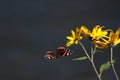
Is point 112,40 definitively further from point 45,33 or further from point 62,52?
point 45,33

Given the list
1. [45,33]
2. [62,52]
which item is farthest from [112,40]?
[45,33]

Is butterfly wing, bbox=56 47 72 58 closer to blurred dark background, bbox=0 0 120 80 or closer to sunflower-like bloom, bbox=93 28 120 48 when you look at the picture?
sunflower-like bloom, bbox=93 28 120 48

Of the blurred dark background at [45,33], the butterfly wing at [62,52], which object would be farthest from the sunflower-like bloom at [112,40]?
the blurred dark background at [45,33]

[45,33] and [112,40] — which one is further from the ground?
[45,33]

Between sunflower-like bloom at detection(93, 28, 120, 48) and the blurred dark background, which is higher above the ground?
the blurred dark background

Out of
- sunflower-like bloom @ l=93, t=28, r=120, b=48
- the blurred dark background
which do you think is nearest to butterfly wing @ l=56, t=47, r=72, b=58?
sunflower-like bloom @ l=93, t=28, r=120, b=48

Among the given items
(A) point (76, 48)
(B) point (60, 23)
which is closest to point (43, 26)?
(B) point (60, 23)

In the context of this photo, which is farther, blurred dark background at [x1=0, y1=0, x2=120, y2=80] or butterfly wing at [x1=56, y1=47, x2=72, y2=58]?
blurred dark background at [x1=0, y1=0, x2=120, y2=80]

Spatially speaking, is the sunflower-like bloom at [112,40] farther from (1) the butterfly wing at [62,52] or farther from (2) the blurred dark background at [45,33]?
(2) the blurred dark background at [45,33]

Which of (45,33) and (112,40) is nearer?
(112,40)

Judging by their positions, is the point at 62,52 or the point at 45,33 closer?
the point at 62,52
